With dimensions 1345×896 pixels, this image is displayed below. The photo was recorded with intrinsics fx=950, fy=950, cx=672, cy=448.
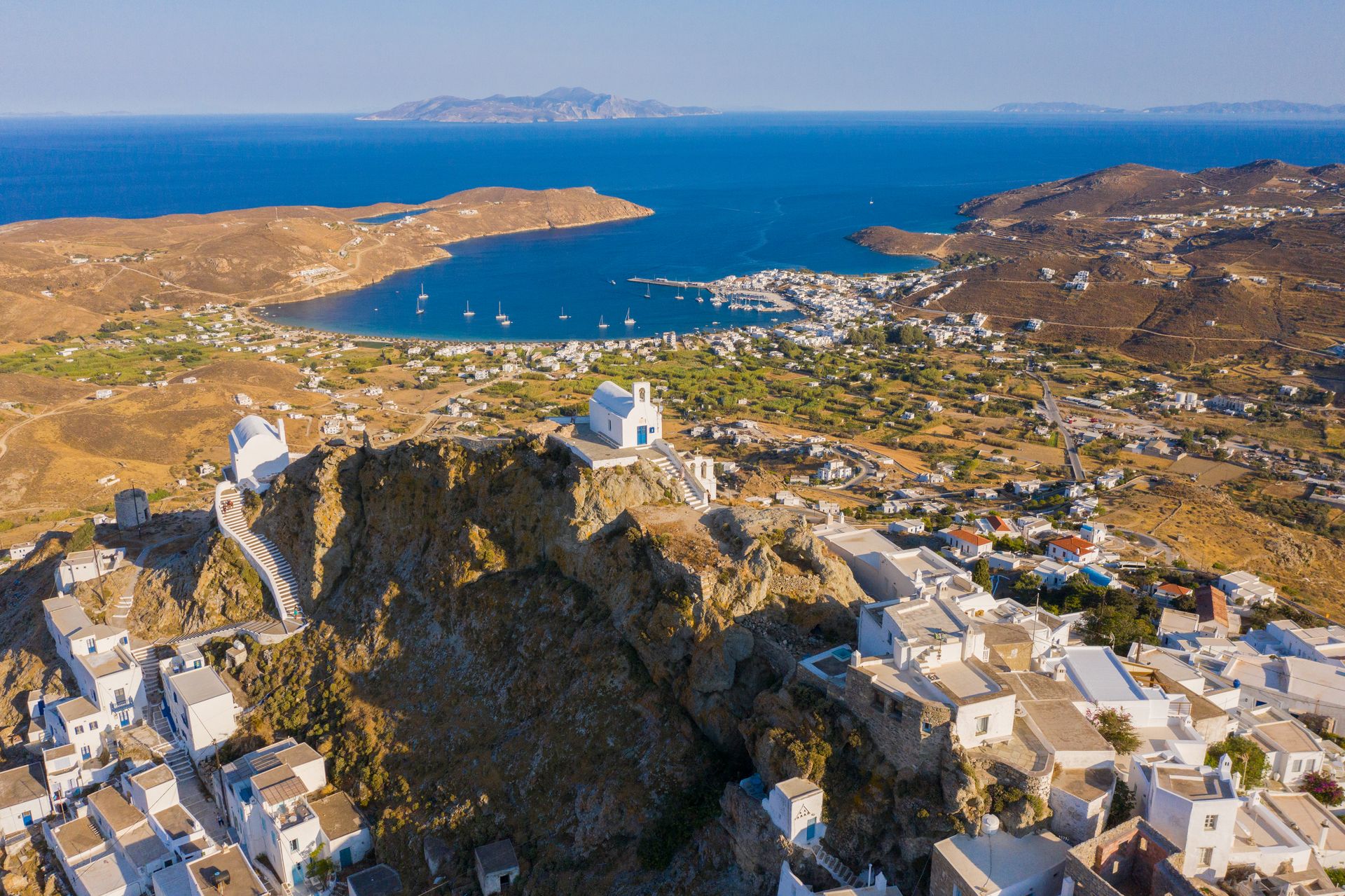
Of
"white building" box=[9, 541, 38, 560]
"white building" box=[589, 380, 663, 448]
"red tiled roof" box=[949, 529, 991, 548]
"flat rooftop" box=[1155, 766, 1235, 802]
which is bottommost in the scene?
"white building" box=[9, 541, 38, 560]

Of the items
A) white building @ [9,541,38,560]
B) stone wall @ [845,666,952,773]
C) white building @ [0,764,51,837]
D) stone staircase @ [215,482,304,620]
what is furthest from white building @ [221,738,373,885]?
white building @ [9,541,38,560]

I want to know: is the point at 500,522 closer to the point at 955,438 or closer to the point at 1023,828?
the point at 1023,828

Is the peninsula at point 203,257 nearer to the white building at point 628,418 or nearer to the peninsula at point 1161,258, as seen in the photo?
the peninsula at point 1161,258

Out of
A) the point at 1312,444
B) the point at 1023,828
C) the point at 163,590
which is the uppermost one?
the point at 1023,828

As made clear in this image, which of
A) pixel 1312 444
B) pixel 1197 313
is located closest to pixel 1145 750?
pixel 1312 444

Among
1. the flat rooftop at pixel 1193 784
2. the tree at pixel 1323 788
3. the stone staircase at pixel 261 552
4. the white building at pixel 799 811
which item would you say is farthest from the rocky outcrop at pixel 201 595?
the tree at pixel 1323 788

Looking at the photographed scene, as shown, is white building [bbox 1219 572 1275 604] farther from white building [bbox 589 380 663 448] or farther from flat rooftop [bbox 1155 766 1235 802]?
white building [bbox 589 380 663 448]

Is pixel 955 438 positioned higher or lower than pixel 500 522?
lower
